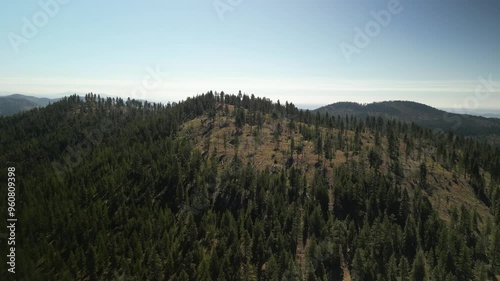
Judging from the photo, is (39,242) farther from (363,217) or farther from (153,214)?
(363,217)

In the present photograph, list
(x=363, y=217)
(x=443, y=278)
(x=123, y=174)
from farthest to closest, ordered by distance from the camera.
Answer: (x=123, y=174) < (x=363, y=217) < (x=443, y=278)

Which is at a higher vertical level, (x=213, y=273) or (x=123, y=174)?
(x=123, y=174)

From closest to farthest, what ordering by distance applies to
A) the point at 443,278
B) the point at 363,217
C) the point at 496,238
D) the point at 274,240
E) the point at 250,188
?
the point at 443,278 < the point at 496,238 < the point at 274,240 < the point at 363,217 < the point at 250,188

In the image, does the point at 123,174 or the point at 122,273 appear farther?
the point at 123,174

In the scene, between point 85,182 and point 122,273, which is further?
point 85,182

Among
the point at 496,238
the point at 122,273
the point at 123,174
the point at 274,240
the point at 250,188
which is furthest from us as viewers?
the point at 123,174

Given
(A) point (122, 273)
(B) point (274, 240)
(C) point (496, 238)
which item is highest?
(C) point (496, 238)

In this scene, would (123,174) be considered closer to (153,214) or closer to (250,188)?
(153,214)

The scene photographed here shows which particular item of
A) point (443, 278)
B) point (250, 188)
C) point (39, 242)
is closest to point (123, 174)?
point (39, 242)

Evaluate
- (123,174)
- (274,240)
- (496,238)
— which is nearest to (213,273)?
(274,240)
